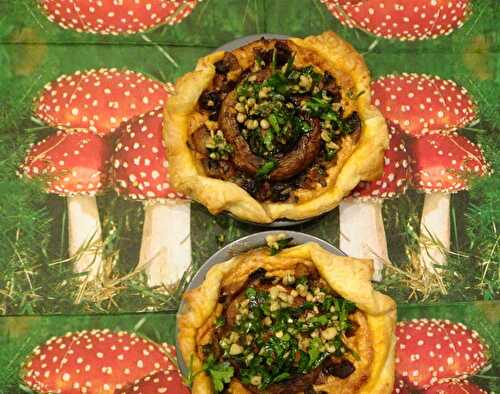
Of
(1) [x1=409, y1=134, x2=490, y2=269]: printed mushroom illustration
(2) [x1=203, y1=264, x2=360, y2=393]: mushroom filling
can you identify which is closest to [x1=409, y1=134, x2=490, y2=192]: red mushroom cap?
(1) [x1=409, y1=134, x2=490, y2=269]: printed mushroom illustration

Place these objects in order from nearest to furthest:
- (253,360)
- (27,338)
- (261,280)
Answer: (253,360), (261,280), (27,338)

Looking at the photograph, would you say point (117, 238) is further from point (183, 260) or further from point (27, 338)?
point (27, 338)

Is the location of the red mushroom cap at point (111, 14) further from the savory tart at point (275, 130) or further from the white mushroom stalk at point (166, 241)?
the white mushroom stalk at point (166, 241)

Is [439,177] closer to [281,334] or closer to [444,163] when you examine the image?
[444,163]

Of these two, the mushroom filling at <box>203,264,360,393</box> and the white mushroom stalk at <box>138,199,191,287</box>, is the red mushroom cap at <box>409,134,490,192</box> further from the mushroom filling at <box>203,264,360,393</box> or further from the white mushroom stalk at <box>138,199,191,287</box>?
the white mushroom stalk at <box>138,199,191,287</box>

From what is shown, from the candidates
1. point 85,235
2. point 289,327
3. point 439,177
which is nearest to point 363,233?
point 439,177

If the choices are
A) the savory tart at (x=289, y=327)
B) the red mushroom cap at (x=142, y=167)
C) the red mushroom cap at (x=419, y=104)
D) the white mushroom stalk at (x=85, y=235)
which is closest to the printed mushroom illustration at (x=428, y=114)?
the red mushroom cap at (x=419, y=104)

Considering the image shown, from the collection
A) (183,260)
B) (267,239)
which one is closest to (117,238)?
(183,260)
